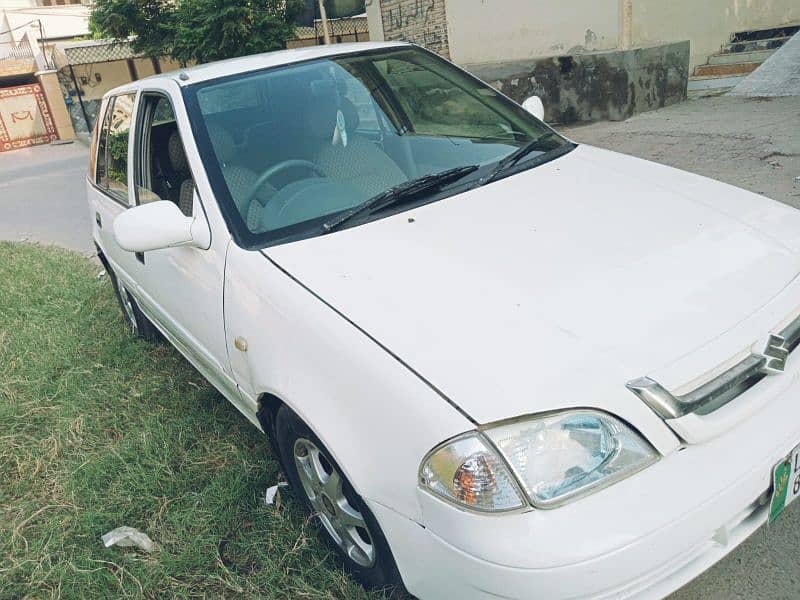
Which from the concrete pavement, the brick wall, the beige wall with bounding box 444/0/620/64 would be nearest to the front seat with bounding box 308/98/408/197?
the concrete pavement

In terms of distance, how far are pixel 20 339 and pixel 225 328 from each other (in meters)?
3.00

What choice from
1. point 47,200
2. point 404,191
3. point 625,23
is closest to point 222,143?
point 404,191

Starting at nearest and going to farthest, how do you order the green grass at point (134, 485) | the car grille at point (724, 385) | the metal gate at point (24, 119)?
1. the car grille at point (724, 385)
2. the green grass at point (134, 485)
3. the metal gate at point (24, 119)

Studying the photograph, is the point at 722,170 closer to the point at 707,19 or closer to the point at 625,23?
the point at 625,23

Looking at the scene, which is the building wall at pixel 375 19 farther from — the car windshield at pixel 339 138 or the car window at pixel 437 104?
the car windshield at pixel 339 138

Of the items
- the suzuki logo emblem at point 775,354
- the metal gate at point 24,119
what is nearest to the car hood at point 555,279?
the suzuki logo emblem at point 775,354

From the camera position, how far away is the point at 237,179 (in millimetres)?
2422

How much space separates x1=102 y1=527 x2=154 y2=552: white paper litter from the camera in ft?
8.01

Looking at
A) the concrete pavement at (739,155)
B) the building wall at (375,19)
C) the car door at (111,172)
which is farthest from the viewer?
the building wall at (375,19)

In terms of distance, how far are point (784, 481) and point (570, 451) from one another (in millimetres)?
623

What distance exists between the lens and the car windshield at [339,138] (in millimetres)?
2369

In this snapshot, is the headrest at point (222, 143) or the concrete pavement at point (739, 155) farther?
the headrest at point (222, 143)

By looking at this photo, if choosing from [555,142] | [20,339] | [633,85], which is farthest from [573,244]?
[633,85]

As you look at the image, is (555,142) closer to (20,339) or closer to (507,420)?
(507,420)
